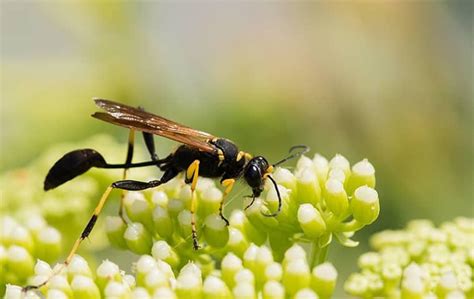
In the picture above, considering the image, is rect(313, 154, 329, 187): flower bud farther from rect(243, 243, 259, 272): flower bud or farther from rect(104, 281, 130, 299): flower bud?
rect(104, 281, 130, 299): flower bud

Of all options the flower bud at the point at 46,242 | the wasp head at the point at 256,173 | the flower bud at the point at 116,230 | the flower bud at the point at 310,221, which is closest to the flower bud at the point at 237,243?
the wasp head at the point at 256,173

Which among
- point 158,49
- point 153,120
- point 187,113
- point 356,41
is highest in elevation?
point 356,41

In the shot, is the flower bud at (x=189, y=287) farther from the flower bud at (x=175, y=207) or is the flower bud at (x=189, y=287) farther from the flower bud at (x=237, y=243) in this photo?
the flower bud at (x=175, y=207)

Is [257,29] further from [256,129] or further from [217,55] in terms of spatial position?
[256,129]

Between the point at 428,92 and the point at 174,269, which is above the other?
the point at 428,92

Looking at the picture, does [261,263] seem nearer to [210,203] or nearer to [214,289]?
[214,289]

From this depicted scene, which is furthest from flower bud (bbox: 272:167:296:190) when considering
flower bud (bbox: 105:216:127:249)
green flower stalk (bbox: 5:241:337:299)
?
flower bud (bbox: 105:216:127:249)

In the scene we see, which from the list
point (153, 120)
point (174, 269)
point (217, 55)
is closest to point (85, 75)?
point (217, 55)
